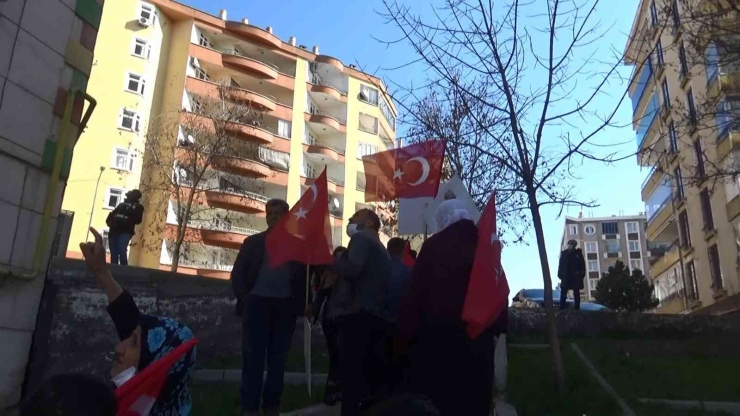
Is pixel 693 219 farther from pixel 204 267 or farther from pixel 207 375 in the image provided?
pixel 207 375

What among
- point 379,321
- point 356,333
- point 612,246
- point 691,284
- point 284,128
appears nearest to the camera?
point 356,333

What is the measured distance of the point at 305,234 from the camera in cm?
630

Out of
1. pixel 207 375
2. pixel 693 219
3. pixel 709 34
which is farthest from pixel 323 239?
pixel 693 219

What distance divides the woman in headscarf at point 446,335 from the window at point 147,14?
40100mm

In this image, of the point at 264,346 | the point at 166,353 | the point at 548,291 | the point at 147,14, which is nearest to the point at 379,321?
the point at 264,346

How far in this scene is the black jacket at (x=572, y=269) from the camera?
52.0ft

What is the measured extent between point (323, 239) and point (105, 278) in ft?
10.9

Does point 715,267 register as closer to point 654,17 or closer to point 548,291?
point 654,17

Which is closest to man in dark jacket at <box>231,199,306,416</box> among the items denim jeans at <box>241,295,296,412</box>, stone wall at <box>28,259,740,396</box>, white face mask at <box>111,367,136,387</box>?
denim jeans at <box>241,295,296,412</box>

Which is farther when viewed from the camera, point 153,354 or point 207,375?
point 207,375

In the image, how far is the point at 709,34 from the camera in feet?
38.5

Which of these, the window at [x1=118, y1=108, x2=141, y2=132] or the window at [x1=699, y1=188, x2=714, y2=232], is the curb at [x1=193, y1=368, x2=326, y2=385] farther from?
the window at [x1=118, y1=108, x2=141, y2=132]

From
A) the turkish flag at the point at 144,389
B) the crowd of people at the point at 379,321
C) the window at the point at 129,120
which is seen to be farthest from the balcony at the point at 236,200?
the turkish flag at the point at 144,389

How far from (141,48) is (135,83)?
2.48 metres
